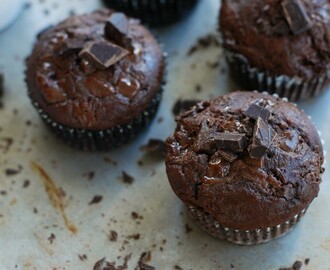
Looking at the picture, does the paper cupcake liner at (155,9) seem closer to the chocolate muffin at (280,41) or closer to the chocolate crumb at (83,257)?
the chocolate muffin at (280,41)

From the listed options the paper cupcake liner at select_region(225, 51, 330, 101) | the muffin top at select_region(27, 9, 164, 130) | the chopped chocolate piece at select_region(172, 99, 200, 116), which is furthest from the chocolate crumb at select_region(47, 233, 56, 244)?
the paper cupcake liner at select_region(225, 51, 330, 101)

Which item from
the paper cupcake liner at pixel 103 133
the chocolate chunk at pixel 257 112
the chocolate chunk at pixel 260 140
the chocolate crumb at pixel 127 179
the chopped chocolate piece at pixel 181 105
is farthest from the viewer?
the chopped chocolate piece at pixel 181 105

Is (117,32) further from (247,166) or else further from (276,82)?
(247,166)

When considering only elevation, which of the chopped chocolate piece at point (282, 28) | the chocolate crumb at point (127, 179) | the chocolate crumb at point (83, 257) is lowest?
the chocolate crumb at point (83, 257)

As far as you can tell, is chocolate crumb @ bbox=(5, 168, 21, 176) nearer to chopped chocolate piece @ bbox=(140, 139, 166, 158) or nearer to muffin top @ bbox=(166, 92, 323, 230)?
chopped chocolate piece @ bbox=(140, 139, 166, 158)

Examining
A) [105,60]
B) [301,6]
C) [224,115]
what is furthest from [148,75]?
[301,6]

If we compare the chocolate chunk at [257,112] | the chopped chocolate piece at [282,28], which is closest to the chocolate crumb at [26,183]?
the chocolate chunk at [257,112]

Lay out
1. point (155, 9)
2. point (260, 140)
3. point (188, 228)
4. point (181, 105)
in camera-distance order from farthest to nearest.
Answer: point (155, 9) → point (181, 105) → point (188, 228) → point (260, 140)

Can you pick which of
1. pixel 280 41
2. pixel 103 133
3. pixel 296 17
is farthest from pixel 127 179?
pixel 296 17

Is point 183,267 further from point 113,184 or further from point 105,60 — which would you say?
point 105,60
